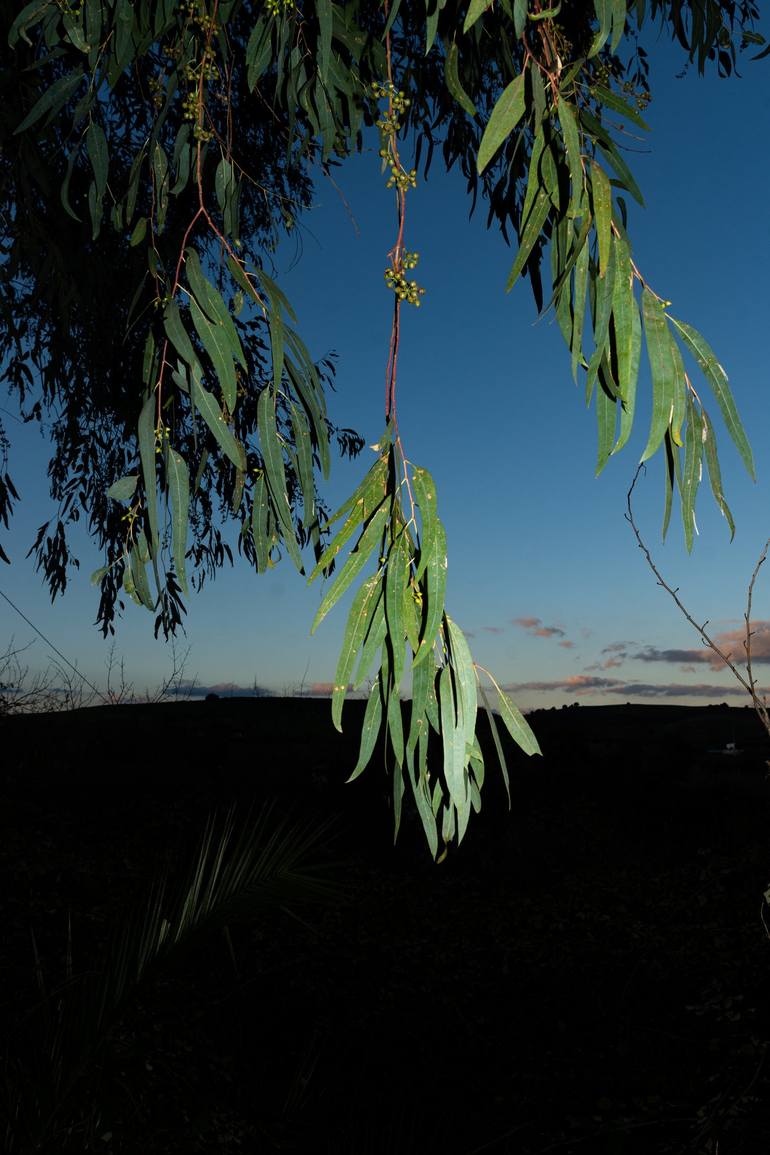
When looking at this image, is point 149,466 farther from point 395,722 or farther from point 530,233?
point 530,233

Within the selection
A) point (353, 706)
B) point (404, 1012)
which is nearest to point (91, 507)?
point (404, 1012)

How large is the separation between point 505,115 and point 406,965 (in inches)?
132

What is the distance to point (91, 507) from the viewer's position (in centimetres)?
496

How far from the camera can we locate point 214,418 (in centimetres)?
177

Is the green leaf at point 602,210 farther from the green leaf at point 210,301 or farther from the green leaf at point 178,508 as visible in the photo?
the green leaf at point 178,508

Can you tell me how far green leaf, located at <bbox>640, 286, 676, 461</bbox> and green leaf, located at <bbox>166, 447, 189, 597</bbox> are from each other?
0.83 metres

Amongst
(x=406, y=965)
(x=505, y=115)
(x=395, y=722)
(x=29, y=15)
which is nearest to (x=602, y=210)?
(x=505, y=115)

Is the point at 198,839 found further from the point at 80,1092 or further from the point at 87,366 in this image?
the point at 80,1092

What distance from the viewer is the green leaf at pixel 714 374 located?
5.27 ft

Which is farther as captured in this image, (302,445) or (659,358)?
(302,445)

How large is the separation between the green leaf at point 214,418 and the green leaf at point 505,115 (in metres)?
0.62

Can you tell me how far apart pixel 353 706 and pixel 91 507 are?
478 cm

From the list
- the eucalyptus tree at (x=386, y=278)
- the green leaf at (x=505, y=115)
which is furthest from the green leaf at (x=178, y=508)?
the green leaf at (x=505, y=115)

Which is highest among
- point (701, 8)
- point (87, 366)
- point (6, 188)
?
point (701, 8)
